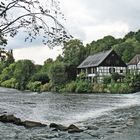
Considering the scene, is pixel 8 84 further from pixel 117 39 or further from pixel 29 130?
pixel 29 130

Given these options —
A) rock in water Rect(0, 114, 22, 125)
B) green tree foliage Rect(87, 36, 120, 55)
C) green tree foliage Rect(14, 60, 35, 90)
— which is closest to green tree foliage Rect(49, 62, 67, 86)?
green tree foliage Rect(14, 60, 35, 90)

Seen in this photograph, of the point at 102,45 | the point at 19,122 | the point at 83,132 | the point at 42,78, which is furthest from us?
the point at 102,45

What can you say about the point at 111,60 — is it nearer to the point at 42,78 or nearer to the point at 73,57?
the point at 42,78

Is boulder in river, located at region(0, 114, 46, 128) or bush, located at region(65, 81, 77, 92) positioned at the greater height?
bush, located at region(65, 81, 77, 92)

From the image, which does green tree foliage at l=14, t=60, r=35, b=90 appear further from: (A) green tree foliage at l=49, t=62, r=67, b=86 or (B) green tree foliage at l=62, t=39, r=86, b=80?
(A) green tree foliage at l=49, t=62, r=67, b=86

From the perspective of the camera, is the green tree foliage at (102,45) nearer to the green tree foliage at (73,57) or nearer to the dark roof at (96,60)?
the green tree foliage at (73,57)

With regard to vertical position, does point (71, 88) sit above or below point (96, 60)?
below

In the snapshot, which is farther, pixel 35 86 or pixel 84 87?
pixel 35 86

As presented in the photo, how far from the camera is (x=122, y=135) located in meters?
19.8

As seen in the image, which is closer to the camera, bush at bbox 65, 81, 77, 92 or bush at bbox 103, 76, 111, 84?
bush at bbox 103, 76, 111, 84

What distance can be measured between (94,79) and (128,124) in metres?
65.5

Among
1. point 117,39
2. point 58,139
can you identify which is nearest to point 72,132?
point 58,139

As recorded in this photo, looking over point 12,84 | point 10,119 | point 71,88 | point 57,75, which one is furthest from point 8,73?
point 10,119

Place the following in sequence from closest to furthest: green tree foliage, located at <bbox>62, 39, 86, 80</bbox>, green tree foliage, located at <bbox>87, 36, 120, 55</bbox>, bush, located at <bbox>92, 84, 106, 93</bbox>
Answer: bush, located at <bbox>92, 84, 106, 93</bbox>
green tree foliage, located at <bbox>62, 39, 86, 80</bbox>
green tree foliage, located at <bbox>87, 36, 120, 55</bbox>
